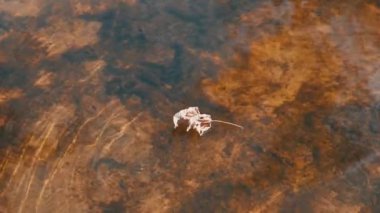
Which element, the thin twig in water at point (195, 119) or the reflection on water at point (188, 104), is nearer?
the reflection on water at point (188, 104)

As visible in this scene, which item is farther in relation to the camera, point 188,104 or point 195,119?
point 188,104

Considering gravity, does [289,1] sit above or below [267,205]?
above

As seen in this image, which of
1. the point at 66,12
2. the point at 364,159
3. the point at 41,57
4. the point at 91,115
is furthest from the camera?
the point at 66,12

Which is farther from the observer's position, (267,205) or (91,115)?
(91,115)

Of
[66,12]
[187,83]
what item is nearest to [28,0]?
[66,12]

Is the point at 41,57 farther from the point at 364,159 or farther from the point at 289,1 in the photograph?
the point at 364,159

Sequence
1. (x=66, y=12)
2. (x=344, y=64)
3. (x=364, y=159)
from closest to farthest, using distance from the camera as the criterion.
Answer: (x=364, y=159) < (x=344, y=64) < (x=66, y=12)

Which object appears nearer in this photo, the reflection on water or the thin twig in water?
the reflection on water

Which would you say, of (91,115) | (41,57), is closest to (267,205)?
(91,115)
